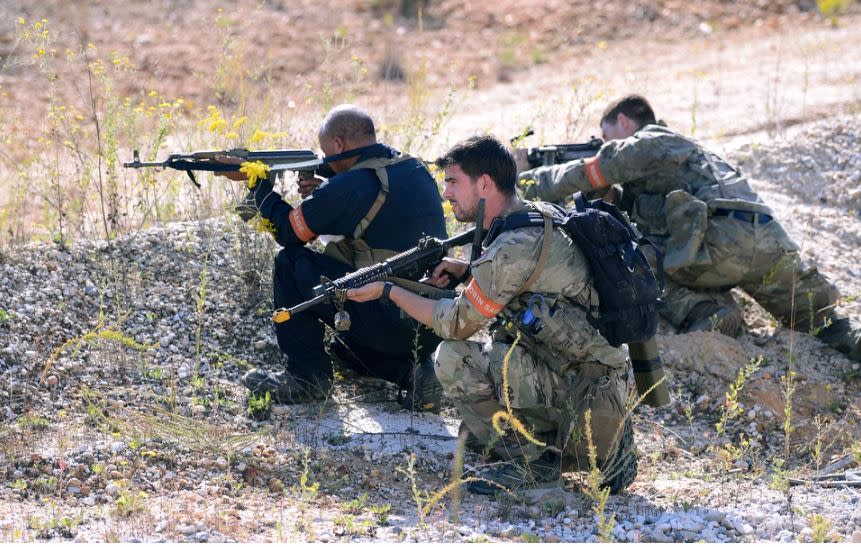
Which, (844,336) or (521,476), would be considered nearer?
(521,476)

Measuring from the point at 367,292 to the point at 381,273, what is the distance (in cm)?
12

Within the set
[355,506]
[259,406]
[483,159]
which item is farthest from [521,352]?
[259,406]

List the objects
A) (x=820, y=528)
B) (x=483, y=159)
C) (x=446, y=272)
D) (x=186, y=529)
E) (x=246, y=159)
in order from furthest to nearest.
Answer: (x=246, y=159) < (x=446, y=272) < (x=483, y=159) < (x=186, y=529) < (x=820, y=528)

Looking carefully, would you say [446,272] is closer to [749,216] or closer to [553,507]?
[553,507]

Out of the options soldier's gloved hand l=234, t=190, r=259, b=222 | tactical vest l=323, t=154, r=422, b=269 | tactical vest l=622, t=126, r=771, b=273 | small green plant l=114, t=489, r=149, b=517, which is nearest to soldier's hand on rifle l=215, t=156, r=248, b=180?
soldier's gloved hand l=234, t=190, r=259, b=222

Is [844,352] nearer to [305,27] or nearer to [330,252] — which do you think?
[330,252]

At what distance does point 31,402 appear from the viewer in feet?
15.5

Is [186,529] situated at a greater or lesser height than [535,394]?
lesser

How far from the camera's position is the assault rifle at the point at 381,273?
14.0 ft

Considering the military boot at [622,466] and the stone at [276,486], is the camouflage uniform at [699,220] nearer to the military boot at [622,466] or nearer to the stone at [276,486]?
the military boot at [622,466]

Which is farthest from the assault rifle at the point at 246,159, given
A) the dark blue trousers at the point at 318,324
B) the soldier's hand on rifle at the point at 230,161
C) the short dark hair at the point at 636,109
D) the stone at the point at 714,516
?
the stone at the point at 714,516

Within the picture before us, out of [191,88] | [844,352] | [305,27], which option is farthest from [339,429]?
[305,27]

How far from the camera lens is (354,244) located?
511cm

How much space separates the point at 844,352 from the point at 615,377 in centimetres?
252
